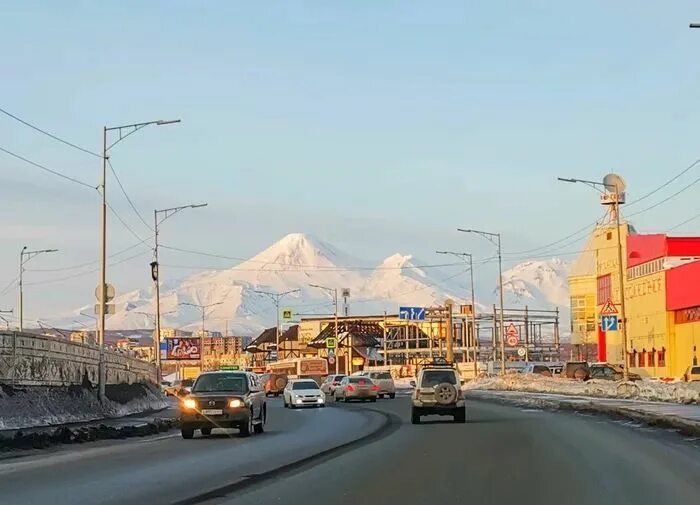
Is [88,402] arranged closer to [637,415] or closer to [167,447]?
[167,447]

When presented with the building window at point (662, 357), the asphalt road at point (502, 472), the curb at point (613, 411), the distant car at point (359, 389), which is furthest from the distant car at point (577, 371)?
the asphalt road at point (502, 472)

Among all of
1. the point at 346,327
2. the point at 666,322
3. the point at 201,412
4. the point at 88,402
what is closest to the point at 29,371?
the point at 88,402

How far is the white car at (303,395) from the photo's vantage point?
173 feet

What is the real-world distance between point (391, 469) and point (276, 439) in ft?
31.5

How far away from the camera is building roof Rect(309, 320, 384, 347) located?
132m

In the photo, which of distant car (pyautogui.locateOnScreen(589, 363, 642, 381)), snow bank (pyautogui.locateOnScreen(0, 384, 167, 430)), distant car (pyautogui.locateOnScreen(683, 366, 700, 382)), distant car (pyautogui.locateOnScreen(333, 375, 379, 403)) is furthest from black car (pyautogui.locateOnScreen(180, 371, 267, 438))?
distant car (pyautogui.locateOnScreen(589, 363, 642, 381))

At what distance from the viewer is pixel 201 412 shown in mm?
28672

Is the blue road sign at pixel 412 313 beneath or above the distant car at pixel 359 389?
above

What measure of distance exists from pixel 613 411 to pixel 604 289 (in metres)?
58.4

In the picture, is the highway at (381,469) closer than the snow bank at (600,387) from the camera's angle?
Yes

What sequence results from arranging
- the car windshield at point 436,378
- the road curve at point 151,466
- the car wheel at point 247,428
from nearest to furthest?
the road curve at point 151,466, the car wheel at point 247,428, the car windshield at point 436,378

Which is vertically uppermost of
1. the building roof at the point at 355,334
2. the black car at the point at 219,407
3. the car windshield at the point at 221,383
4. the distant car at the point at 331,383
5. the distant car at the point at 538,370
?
the building roof at the point at 355,334

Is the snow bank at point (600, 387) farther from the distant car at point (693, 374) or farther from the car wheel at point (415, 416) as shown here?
the car wheel at point (415, 416)

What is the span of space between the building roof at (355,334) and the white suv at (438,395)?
3623 inches
